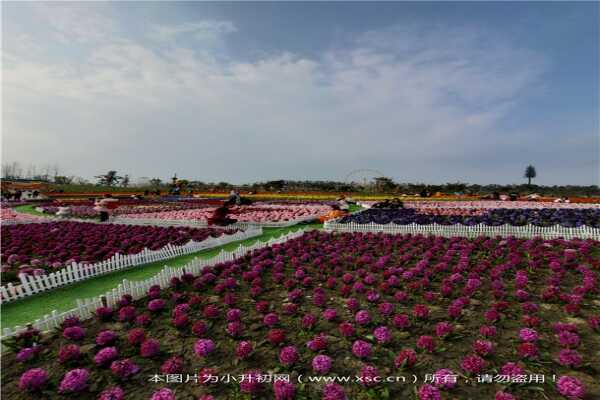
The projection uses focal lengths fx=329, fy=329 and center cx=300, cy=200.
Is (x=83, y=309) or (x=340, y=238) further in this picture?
(x=340, y=238)

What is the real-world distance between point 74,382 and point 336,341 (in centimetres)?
392

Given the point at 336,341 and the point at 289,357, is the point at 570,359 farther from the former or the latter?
the point at 289,357

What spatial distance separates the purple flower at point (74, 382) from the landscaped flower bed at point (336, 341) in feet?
0.04

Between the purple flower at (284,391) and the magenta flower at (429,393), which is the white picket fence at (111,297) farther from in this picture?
the magenta flower at (429,393)

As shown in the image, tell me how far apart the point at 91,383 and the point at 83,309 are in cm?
249

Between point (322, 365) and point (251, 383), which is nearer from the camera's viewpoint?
point (251, 383)

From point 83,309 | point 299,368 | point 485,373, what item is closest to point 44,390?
point 83,309

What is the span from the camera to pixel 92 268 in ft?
33.8

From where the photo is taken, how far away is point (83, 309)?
6.70 m

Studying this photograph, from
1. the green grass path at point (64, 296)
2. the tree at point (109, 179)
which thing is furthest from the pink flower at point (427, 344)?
the tree at point (109, 179)

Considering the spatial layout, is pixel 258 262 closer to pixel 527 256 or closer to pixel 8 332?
pixel 8 332

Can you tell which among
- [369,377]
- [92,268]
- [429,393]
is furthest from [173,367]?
[92,268]

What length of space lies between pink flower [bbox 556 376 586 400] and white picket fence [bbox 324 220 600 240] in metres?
11.1

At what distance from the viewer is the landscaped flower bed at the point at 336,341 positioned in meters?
4.48
